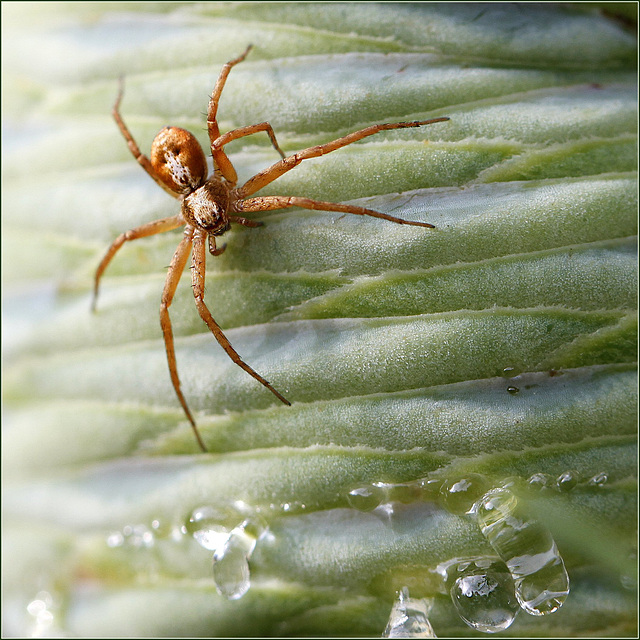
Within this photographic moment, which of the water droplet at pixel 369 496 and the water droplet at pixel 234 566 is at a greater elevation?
the water droplet at pixel 369 496

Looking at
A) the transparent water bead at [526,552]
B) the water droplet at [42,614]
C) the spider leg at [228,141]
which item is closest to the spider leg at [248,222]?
the spider leg at [228,141]

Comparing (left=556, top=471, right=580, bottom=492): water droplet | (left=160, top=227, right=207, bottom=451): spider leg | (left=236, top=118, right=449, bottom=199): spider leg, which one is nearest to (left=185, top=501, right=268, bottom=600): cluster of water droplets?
(left=160, top=227, right=207, bottom=451): spider leg

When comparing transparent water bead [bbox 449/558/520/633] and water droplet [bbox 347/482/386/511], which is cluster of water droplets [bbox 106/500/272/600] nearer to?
water droplet [bbox 347/482/386/511]

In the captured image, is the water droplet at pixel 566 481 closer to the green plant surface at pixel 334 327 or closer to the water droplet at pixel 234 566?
the green plant surface at pixel 334 327

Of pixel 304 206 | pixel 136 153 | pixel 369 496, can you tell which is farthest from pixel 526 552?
pixel 136 153

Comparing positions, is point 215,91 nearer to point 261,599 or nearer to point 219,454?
point 219,454

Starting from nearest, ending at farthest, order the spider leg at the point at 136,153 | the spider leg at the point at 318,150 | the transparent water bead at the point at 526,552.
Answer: the transparent water bead at the point at 526,552, the spider leg at the point at 318,150, the spider leg at the point at 136,153
